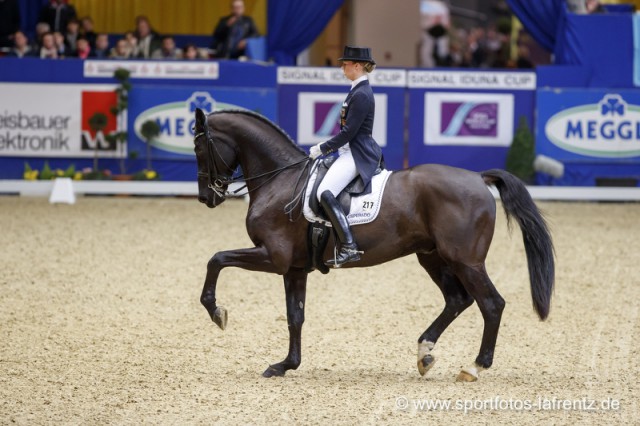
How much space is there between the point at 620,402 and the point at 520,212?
4.41 feet

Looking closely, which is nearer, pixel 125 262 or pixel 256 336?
pixel 256 336

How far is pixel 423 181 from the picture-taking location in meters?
6.55

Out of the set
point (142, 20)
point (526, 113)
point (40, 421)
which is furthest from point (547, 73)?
point (40, 421)

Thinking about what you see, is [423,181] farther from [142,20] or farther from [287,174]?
[142,20]

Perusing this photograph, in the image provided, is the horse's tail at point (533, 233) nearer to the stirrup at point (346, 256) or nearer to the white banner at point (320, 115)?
the stirrup at point (346, 256)

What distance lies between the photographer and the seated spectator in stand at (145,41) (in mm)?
16319

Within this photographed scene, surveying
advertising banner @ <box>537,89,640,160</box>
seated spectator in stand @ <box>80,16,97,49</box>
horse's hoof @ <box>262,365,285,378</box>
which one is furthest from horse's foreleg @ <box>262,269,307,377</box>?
seated spectator in stand @ <box>80,16,97,49</box>

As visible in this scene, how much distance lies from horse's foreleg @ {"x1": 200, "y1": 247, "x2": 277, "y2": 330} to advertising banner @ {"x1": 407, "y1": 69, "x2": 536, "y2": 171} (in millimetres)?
9756

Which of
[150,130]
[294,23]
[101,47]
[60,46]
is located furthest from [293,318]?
[294,23]

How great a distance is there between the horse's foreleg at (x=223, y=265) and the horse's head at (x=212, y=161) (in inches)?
20.8

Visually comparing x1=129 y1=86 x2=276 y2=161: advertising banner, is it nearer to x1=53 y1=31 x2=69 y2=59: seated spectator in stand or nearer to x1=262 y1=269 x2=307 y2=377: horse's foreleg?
x1=53 y1=31 x2=69 y2=59: seated spectator in stand

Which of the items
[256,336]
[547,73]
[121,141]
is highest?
[547,73]

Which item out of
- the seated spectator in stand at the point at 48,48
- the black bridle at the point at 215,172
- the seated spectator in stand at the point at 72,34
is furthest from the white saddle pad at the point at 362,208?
the seated spectator in stand at the point at 72,34

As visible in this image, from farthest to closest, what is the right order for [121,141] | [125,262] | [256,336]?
[121,141]
[125,262]
[256,336]
